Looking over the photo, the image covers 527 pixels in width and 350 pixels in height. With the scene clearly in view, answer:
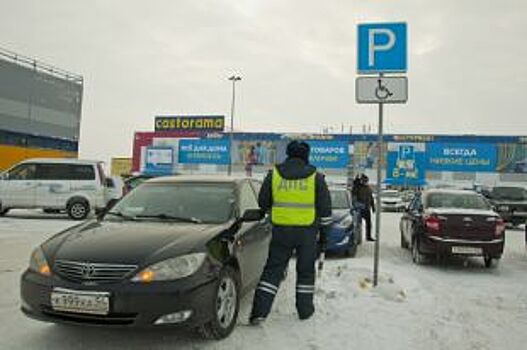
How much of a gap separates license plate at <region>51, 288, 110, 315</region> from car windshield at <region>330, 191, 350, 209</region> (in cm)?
770

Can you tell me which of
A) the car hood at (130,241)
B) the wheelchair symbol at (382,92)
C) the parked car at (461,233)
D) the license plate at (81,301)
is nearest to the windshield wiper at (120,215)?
the car hood at (130,241)

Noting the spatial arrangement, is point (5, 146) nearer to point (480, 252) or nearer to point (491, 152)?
point (480, 252)

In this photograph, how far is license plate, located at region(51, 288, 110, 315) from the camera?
445 centimetres

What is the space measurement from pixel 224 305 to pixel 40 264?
64.3 inches

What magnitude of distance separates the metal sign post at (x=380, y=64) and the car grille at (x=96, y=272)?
4048 millimetres

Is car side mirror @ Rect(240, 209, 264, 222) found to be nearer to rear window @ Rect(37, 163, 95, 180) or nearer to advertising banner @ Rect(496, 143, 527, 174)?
rear window @ Rect(37, 163, 95, 180)

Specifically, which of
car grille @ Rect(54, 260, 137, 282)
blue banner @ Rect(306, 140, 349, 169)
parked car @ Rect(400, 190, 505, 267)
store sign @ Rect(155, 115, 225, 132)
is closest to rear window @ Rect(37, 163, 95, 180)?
parked car @ Rect(400, 190, 505, 267)

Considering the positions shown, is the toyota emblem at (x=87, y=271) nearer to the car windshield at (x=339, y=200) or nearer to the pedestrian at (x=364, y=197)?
the car windshield at (x=339, y=200)

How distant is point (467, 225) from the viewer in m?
9.80

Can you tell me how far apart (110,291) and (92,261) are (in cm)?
→ 33

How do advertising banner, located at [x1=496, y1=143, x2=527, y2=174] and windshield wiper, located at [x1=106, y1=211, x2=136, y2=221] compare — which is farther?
advertising banner, located at [x1=496, y1=143, x2=527, y2=174]

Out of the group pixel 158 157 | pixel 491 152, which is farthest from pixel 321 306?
pixel 158 157

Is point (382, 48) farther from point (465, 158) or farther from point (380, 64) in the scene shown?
point (465, 158)

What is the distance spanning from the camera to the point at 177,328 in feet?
15.0
